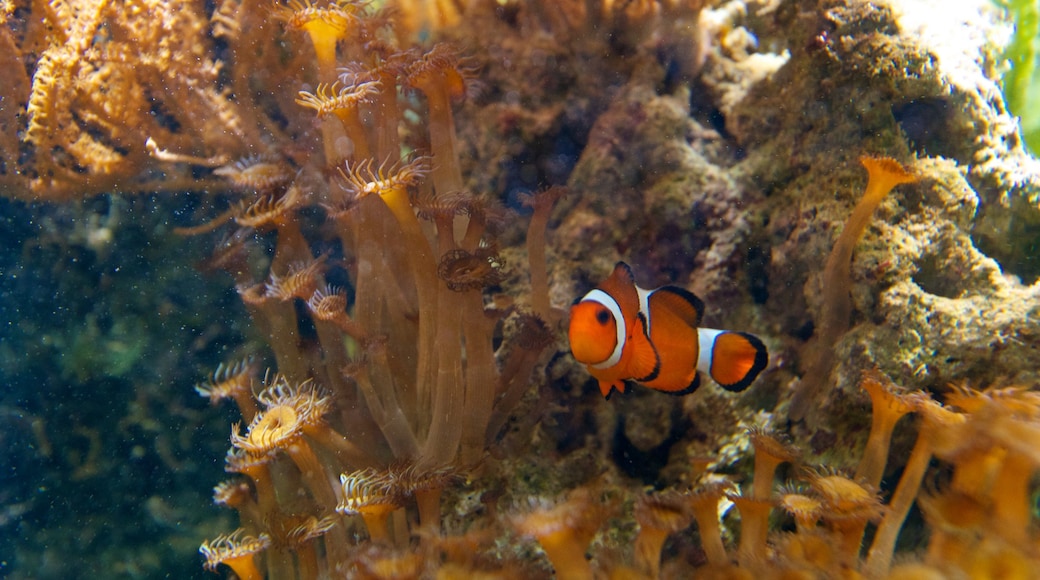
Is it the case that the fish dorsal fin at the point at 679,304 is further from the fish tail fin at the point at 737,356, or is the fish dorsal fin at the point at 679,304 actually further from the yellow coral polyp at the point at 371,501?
the yellow coral polyp at the point at 371,501

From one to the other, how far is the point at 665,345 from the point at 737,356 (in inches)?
11.3

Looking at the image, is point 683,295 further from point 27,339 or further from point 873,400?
point 27,339

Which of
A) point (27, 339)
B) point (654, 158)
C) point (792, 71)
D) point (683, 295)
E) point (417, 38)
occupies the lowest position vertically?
point (683, 295)

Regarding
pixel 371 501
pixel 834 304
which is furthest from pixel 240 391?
pixel 834 304

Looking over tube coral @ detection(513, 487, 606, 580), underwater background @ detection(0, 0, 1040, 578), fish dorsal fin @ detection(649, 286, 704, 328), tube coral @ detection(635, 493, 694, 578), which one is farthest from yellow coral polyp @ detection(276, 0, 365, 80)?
tube coral @ detection(635, 493, 694, 578)

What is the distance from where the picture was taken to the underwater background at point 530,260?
1.98 m

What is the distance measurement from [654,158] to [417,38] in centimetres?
144

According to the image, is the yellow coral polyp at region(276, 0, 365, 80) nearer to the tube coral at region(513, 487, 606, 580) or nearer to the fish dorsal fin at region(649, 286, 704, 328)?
the fish dorsal fin at region(649, 286, 704, 328)

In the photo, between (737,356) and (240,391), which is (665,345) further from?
(240,391)

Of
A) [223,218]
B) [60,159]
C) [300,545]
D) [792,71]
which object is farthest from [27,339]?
[792,71]

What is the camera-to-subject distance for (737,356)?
82.4 inches

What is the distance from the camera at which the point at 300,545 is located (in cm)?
239

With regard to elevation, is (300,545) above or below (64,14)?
below

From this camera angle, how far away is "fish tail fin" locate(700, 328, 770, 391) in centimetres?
208
